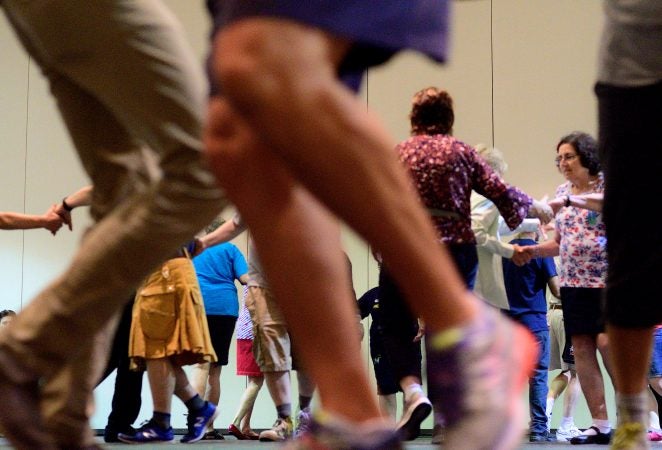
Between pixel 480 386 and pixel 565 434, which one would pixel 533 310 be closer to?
pixel 565 434

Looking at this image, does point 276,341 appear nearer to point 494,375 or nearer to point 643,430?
point 643,430

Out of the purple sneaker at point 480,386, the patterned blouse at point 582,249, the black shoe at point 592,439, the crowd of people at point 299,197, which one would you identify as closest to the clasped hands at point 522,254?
the patterned blouse at point 582,249

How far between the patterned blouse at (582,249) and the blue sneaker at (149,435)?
206 cm

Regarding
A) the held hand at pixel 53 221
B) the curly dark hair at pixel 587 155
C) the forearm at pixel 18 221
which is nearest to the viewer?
the held hand at pixel 53 221

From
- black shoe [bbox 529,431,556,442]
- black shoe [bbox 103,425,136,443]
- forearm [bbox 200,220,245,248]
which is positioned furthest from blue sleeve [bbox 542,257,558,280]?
black shoe [bbox 103,425,136,443]

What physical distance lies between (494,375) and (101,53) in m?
0.83

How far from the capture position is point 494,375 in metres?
1.00

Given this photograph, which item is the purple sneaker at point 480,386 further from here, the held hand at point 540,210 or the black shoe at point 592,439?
the black shoe at point 592,439

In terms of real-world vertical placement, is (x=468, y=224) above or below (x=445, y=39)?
below

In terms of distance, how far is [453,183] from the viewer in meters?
3.73

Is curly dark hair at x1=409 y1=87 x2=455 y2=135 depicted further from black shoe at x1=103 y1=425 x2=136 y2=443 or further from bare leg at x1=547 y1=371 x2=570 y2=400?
bare leg at x1=547 y1=371 x2=570 y2=400

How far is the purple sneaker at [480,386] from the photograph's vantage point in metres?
0.97

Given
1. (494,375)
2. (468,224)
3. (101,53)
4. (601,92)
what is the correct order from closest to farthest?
(494,375)
(101,53)
(601,92)
(468,224)

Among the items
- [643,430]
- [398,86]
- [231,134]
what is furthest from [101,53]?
[398,86]
